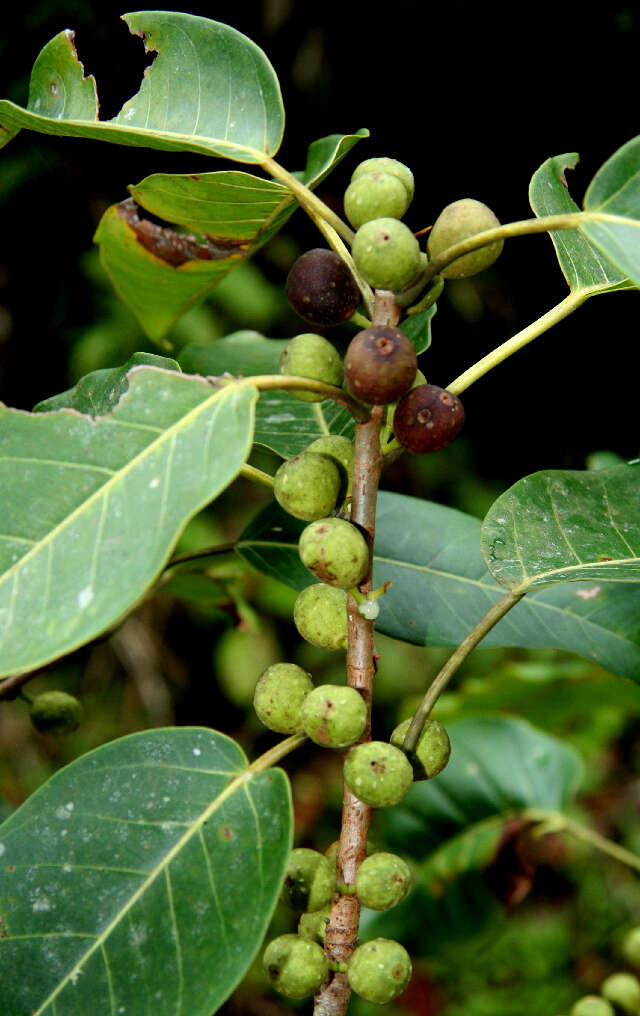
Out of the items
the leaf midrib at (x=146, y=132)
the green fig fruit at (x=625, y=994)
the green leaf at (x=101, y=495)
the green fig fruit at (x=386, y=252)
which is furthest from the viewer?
the green fig fruit at (x=625, y=994)

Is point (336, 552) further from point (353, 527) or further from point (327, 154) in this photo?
point (327, 154)

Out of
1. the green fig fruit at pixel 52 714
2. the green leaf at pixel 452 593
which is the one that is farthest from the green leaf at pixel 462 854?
the green fig fruit at pixel 52 714

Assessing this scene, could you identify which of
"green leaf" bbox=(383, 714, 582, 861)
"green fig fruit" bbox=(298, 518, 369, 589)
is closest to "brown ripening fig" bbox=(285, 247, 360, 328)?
"green fig fruit" bbox=(298, 518, 369, 589)

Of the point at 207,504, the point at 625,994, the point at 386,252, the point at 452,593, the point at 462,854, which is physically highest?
the point at 386,252

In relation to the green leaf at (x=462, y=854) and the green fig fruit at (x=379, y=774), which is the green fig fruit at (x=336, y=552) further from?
the green leaf at (x=462, y=854)

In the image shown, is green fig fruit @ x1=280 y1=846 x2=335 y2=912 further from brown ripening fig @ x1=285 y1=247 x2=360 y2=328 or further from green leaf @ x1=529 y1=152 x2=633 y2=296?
green leaf @ x1=529 y1=152 x2=633 y2=296

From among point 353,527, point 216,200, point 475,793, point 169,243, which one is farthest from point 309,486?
point 475,793
